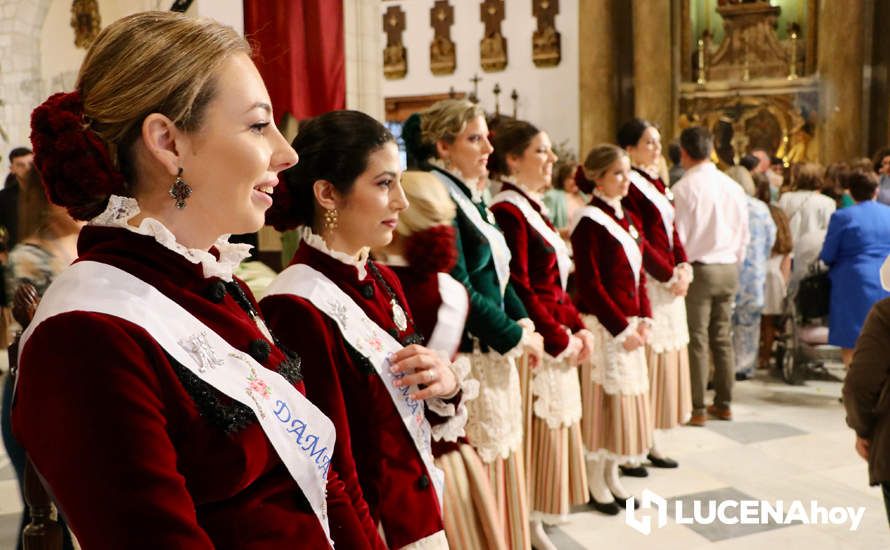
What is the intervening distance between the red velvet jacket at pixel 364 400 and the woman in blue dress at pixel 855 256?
14.8 feet

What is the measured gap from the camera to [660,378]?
4.35 metres

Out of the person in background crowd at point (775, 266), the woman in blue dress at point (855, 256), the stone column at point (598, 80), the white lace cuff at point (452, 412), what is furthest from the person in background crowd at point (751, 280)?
the stone column at point (598, 80)

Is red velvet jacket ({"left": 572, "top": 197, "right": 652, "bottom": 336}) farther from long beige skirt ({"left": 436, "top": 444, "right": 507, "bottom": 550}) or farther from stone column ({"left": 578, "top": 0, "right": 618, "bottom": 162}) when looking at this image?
stone column ({"left": 578, "top": 0, "right": 618, "bottom": 162})

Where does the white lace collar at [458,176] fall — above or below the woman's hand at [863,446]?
above

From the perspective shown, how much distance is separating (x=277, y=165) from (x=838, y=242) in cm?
514

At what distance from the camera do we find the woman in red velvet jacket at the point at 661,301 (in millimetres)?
4320

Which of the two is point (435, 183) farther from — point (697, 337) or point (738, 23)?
point (738, 23)

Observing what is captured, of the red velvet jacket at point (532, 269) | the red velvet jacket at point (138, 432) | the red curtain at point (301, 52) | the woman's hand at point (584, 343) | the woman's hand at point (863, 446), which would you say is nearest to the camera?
the red velvet jacket at point (138, 432)

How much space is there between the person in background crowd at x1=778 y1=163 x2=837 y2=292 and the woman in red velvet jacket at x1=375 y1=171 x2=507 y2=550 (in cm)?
482

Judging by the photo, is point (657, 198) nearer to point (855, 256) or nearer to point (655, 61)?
point (855, 256)

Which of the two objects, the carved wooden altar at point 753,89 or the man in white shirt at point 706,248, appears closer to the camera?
the man in white shirt at point 706,248

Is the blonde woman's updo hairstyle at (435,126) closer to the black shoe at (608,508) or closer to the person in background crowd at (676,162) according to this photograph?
the black shoe at (608,508)

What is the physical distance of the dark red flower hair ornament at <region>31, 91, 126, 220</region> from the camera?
98 cm

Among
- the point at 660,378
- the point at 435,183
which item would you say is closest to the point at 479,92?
the point at 660,378
